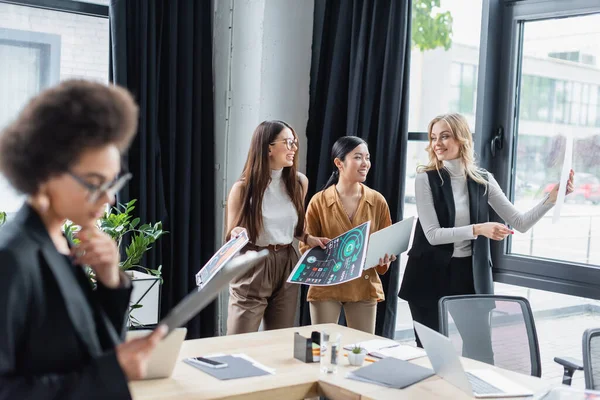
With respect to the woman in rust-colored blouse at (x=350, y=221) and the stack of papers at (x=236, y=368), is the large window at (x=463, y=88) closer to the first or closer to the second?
the woman in rust-colored blouse at (x=350, y=221)

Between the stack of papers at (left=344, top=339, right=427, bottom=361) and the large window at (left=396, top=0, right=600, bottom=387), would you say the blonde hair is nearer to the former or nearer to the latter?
the large window at (left=396, top=0, right=600, bottom=387)

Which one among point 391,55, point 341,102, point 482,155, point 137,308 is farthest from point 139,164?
point 482,155

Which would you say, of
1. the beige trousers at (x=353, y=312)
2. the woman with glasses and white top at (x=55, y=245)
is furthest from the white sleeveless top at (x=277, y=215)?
the woman with glasses and white top at (x=55, y=245)

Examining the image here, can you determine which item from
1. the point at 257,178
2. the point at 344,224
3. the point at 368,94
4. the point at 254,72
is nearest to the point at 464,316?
the point at 344,224

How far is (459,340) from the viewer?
9.69ft

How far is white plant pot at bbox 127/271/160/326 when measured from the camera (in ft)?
12.6

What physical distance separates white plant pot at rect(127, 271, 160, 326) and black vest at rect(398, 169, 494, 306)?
133 centimetres

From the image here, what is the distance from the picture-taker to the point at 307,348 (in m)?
2.53

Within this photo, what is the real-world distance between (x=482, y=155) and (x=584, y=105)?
581mm

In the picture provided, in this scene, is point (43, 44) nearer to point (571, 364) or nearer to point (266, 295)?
point (266, 295)

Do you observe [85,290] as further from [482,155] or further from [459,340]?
[482,155]

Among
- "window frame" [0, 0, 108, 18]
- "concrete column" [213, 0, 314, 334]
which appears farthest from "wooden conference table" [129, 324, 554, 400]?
"window frame" [0, 0, 108, 18]

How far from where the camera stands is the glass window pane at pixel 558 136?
12.0 feet

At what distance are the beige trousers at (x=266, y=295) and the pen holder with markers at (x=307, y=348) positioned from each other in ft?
3.48
